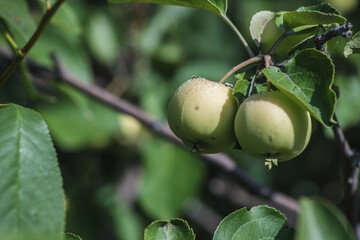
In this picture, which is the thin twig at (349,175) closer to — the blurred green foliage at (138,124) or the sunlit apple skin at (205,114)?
the sunlit apple skin at (205,114)

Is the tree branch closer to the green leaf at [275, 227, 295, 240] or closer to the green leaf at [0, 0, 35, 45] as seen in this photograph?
the green leaf at [0, 0, 35, 45]

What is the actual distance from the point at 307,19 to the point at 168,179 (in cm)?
169

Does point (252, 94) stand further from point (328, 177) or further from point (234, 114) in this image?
point (328, 177)

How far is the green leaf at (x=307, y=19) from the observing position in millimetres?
1055

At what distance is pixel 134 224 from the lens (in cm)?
304

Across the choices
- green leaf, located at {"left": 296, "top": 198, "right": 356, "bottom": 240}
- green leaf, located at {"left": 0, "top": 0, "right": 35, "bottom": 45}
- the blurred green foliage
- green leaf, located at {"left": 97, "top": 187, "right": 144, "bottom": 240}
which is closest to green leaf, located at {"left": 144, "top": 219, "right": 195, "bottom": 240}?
green leaf, located at {"left": 296, "top": 198, "right": 356, "bottom": 240}

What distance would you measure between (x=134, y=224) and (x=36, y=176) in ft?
7.16

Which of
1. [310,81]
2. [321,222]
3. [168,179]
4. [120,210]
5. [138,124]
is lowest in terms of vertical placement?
[120,210]

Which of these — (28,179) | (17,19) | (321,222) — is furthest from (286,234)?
(17,19)

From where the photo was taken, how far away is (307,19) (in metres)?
1.10

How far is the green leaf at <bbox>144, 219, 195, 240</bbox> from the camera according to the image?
1.05 m

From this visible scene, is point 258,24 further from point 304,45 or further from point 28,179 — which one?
point 28,179

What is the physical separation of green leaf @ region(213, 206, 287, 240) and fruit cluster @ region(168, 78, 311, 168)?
11cm

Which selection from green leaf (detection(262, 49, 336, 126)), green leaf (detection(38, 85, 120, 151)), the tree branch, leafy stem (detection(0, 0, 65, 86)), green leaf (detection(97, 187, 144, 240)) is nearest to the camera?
green leaf (detection(262, 49, 336, 126))
